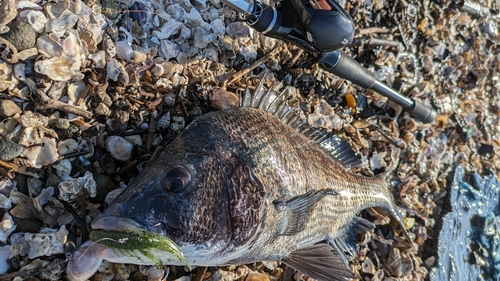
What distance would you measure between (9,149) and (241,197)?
4.03ft

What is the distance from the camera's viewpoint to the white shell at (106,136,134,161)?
253 cm

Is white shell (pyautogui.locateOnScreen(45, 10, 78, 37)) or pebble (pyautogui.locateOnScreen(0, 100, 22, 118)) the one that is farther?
white shell (pyautogui.locateOnScreen(45, 10, 78, 37))

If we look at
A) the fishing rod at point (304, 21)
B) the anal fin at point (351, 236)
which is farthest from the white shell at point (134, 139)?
the anal fin at point (351, 236)

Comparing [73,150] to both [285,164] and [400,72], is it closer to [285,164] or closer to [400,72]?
[285,164]

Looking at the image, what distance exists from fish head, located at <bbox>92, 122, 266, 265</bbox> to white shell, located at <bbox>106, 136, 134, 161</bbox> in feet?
1.11

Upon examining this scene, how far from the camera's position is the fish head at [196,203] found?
2043mm

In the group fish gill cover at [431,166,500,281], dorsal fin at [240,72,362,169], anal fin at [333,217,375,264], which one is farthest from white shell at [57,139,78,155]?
fish gill cover at [431,166,500,281]

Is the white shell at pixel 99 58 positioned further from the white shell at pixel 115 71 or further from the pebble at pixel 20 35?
the pebble at pixel 20 35

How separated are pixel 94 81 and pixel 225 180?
0.99 metres

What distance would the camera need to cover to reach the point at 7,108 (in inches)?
88.0

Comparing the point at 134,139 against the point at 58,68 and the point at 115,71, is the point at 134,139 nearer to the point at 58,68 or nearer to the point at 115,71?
the point at 115,71

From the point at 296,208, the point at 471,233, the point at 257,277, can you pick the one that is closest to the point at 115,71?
the point at 296,208

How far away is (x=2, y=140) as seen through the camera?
2238 mm

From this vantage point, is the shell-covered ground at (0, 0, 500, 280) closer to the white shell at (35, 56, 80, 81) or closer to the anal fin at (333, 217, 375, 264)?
the white shell at (35, 56, 80, 81)
